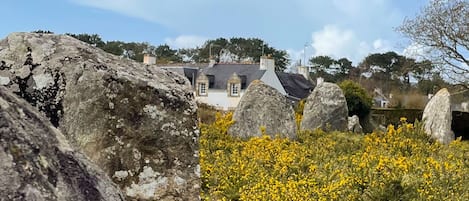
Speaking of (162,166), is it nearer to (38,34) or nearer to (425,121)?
(38,34)

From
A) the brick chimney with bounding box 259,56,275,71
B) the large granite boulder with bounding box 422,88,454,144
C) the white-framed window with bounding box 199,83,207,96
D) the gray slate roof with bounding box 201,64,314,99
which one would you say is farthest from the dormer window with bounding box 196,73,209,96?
the large granite boulder with bounding box 422,88,454,144

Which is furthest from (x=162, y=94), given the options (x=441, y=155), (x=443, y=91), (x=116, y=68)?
(x=443, y=91)

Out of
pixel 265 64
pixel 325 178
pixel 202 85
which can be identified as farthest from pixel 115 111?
pixel 202 85

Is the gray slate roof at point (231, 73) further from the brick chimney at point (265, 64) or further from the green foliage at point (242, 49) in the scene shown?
the green foliage at point (242, 49)

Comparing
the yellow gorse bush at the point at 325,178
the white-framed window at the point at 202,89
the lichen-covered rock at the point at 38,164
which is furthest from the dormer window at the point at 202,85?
the lichen-covered rock at the point at 38,164

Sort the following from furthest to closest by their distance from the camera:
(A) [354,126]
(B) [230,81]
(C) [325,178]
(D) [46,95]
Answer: (B) [230,81] → (A) [354,126] → (C) [325,178] → (D) [46,95]

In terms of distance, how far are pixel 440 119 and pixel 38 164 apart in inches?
668

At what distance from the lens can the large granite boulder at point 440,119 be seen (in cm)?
1681

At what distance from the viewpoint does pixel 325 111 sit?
1959 centimetres

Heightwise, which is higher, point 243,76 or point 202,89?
point 243,76

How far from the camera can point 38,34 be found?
4242 mm

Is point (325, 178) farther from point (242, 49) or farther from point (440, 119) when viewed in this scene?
point (242, 49)

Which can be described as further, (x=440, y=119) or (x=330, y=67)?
(x=330, y=67)

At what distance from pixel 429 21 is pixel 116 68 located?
23.2 metres
